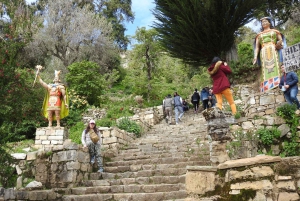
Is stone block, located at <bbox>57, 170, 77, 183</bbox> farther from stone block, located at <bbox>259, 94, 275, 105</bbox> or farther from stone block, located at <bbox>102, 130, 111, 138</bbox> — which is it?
stone block, located at <bbox>259, 94, 275, 105</bbox>

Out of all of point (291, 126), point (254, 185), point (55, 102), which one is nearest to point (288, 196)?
point (254, 185)

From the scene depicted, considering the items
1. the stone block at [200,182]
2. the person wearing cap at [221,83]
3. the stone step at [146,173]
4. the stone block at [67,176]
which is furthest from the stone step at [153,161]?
the stone block at [200,182]

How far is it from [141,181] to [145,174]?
465 millimetres

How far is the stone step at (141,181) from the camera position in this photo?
22.7 ft

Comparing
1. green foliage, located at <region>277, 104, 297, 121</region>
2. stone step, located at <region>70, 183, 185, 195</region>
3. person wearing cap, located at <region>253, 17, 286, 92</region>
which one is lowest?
stone step, located at <region>70, 183, 185, 195</region>

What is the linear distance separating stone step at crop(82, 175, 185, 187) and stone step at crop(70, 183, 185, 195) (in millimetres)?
335

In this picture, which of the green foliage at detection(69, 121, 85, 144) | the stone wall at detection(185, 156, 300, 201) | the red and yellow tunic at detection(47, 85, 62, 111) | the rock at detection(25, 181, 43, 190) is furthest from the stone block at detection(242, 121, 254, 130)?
the green foliage at detection(69, 121, 85, 144)

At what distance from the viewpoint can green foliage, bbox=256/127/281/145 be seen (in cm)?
776

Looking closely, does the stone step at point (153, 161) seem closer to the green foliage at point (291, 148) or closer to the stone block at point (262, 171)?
the green foliage at point (291, 148)

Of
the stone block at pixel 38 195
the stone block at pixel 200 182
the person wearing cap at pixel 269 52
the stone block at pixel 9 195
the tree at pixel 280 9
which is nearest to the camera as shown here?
the stone block at pixel 200 182

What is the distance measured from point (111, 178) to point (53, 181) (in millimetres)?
1436

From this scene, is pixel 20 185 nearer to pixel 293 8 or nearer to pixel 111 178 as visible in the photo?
pixel 111 178

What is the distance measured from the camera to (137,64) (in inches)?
893

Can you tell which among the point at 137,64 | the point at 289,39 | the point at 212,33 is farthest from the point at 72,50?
the point at 289,39
